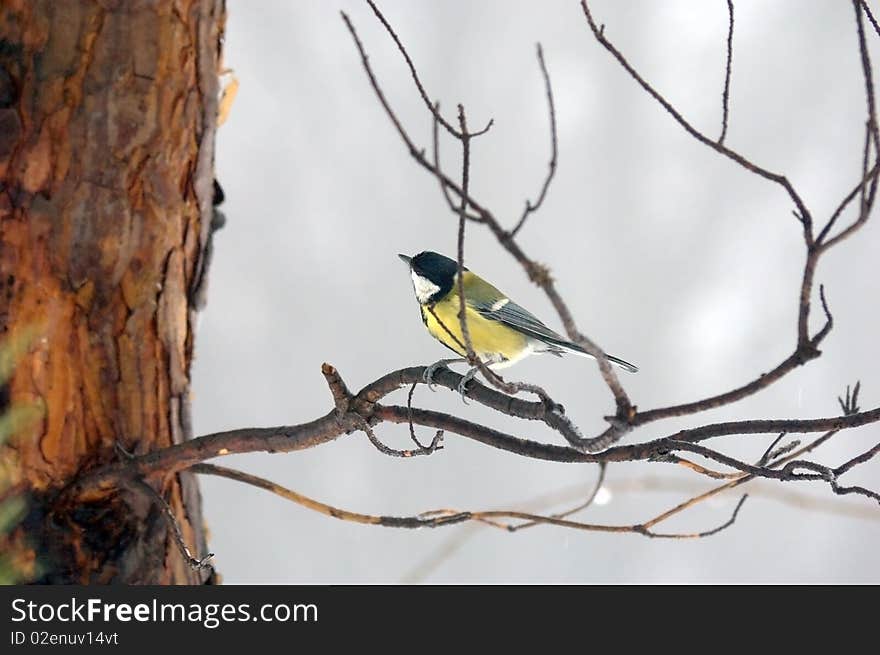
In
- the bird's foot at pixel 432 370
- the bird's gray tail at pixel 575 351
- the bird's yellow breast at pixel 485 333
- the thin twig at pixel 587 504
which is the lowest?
the thin twig at pixel 587 504

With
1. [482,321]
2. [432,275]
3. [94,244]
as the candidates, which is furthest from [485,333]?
[94,244]

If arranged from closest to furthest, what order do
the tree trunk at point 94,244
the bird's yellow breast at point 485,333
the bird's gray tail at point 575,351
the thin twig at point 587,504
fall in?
1. the thin twig at point 587,504
2. the tree trunk at point 94,244
3. the bird's gray tail at point 575,351
4. the bird's yellow breast at point 485,333

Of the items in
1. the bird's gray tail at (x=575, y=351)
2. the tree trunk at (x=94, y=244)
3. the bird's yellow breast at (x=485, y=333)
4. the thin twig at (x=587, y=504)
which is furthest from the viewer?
the bird's yellow breast at (x=485, y=333)

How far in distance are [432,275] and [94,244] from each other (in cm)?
48

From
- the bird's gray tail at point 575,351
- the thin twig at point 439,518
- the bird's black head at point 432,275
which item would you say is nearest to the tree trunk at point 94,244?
the thin twig at point 439,518

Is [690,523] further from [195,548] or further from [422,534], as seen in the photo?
[195,548]

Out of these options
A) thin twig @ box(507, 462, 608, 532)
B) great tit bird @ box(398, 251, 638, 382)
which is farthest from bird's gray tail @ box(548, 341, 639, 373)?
thin twig @ box(507, 462, 608, 532)

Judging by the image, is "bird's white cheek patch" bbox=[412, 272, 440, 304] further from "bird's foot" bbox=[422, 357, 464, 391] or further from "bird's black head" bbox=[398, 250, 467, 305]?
"bird's foot" bbox=[422, 357, 464, 391]

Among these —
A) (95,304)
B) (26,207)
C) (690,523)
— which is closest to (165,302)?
(95,304)

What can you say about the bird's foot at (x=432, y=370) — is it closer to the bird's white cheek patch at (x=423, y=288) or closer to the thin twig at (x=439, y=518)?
the thin twig at (x=439, y=518)

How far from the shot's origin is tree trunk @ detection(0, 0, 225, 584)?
110 centimetres

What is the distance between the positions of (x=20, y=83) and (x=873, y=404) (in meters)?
2.14

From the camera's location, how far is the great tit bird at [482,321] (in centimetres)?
133

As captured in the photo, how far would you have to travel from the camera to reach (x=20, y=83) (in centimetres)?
112
